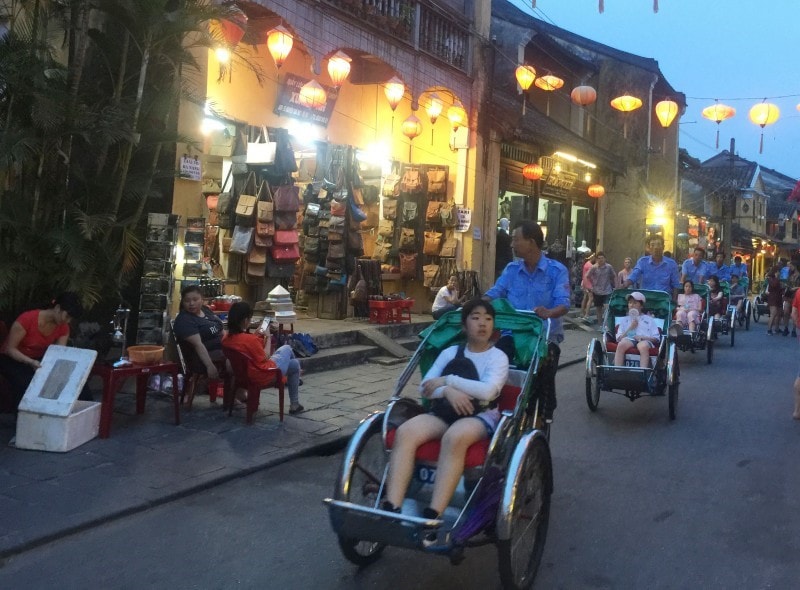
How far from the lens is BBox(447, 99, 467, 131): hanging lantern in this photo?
1416 cm

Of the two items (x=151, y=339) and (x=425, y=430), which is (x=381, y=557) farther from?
(x=151, y=339)

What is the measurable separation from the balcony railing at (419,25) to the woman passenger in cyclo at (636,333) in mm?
6282

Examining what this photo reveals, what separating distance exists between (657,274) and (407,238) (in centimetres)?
502

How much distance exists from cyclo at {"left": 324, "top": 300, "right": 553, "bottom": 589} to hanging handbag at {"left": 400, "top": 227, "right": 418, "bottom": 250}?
31.2ft


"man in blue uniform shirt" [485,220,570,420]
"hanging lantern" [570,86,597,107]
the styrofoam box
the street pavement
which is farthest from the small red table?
"hanging lantern" [570,86,597,107]

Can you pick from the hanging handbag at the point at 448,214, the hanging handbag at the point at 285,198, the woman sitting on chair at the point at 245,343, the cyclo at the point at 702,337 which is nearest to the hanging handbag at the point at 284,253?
the hanging handbag at the point at 285,198

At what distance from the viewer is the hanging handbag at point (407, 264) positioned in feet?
46.0

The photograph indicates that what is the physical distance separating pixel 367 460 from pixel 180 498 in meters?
1.80

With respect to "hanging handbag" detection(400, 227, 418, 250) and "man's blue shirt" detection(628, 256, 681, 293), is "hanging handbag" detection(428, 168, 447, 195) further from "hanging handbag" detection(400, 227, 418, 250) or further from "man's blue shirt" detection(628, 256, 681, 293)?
"man's blue shirt" detection(628, 256, 681, 293)

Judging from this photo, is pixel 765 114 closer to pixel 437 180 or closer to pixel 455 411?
pixel 437 180

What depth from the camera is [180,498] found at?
4992 mm

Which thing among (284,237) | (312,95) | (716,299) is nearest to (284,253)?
(284,237)

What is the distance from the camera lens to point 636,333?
8367 mm

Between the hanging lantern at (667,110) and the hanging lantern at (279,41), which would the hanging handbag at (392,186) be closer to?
the hanging lantern at (279,41)
